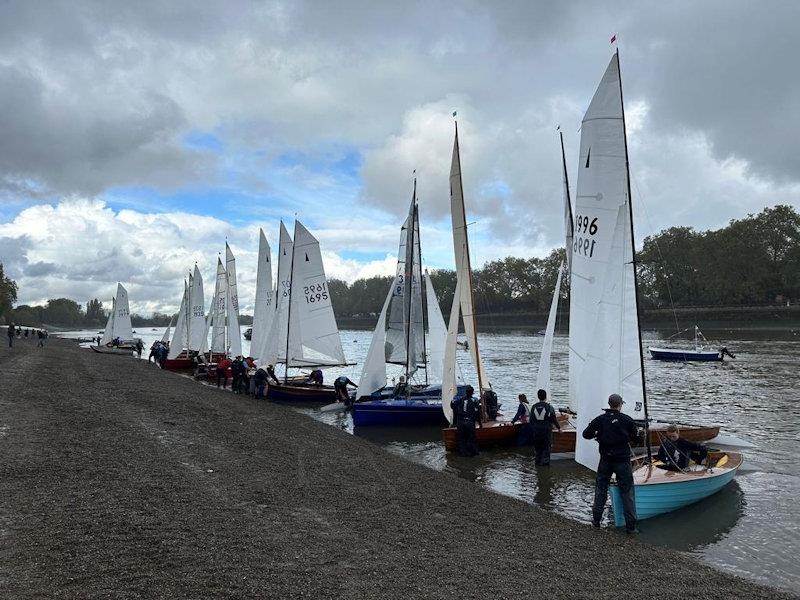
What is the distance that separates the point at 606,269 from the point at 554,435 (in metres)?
5.43

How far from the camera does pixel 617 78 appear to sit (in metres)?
11.4

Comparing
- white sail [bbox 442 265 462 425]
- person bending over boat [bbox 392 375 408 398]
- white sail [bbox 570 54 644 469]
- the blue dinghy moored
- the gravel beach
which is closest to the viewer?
the gravel beach

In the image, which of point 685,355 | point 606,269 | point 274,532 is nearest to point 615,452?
point 606,269

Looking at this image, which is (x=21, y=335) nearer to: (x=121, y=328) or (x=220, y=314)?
(x=121, y=328)

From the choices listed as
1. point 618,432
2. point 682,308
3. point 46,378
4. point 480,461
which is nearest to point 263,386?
point 46,378

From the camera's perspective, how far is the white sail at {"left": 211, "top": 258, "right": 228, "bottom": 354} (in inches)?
1490

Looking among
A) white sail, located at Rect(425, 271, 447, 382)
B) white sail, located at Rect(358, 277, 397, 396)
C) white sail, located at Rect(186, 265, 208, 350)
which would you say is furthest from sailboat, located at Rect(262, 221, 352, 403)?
white sail, located at Rect(186, 265, 208, 350)

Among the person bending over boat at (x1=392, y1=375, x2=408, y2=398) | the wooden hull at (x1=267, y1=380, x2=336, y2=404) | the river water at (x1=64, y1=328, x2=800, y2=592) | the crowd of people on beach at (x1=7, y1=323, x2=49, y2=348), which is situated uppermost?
the crowd of people on beach at (x1=7, y1=323, x2=49, y2=348)

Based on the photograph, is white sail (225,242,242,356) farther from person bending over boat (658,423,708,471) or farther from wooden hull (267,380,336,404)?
person bending over boat (658,423,708,471)

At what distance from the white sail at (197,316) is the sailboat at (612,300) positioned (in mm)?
34238

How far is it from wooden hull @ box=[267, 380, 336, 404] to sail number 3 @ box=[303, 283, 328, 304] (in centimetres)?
392

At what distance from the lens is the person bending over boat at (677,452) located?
1126 cm

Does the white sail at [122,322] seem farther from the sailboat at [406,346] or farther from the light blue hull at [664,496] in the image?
the light blue hull at [664,496]

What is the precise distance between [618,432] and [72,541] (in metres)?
7.77
